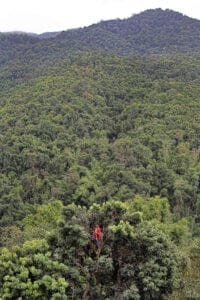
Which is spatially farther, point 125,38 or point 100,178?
point 125,38

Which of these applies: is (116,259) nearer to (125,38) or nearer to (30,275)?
(30,275)

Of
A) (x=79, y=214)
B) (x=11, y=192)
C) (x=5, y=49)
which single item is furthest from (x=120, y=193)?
(x=5, y=49)

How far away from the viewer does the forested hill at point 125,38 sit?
95562mm

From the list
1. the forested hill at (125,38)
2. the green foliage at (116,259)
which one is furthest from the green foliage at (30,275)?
the forested hill at (125,38)

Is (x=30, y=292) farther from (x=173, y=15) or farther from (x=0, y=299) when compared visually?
(x=173, y=15)

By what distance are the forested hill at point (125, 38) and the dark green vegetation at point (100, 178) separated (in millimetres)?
8778

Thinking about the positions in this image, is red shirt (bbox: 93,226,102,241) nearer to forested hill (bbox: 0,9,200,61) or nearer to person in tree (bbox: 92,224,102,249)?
person in tree (bbox: 92,224,102,249)

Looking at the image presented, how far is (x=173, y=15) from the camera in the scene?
415 feet

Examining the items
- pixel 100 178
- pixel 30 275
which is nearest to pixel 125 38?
pixel 100 178

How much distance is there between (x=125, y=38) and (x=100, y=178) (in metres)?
82.7

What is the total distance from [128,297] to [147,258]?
112cm

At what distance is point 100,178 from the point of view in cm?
4041

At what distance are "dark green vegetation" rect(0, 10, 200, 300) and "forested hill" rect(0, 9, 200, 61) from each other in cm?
878

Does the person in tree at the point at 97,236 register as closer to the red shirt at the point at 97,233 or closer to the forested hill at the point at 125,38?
the red shirt at the point at 97,233
